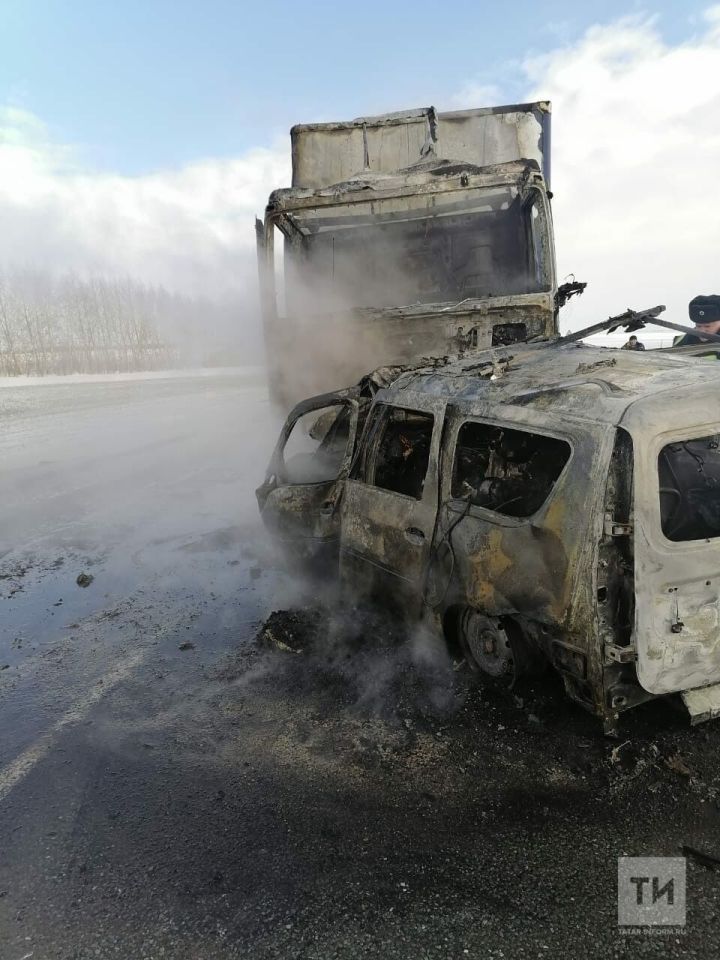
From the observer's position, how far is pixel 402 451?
4.15 m

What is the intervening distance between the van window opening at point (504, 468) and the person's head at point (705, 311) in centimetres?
314

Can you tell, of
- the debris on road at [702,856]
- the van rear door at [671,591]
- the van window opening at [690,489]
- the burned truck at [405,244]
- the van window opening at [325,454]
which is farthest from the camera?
the burned truck at [405,244]

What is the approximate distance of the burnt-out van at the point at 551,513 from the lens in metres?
2.56

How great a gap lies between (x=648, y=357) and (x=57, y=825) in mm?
3819

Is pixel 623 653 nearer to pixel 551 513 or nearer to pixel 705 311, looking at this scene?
pixel 551 513

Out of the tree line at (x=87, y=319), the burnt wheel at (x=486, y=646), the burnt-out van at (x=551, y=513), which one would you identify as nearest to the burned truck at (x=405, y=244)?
the burnt-out van at (x=551, y=513)

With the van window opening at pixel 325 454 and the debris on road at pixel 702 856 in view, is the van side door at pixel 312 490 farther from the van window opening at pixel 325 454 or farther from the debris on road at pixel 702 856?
the debris on road at pixel 702 856

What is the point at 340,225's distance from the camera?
745 centimetres

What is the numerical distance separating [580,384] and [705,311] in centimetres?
351

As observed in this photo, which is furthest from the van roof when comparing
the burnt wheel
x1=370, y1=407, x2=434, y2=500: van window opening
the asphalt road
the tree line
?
A: the tree line

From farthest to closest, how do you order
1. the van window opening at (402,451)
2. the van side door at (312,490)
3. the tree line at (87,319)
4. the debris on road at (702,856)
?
the tree line at (87,319), the van side door at (312,490), the van window opening at (402,451), the debris on road at (702,856)

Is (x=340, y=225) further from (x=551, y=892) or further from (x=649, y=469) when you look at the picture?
(x=551, y=892)

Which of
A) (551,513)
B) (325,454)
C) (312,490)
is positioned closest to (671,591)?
(551,513)

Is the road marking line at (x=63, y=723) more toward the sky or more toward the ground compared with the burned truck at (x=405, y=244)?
more toward the ground
